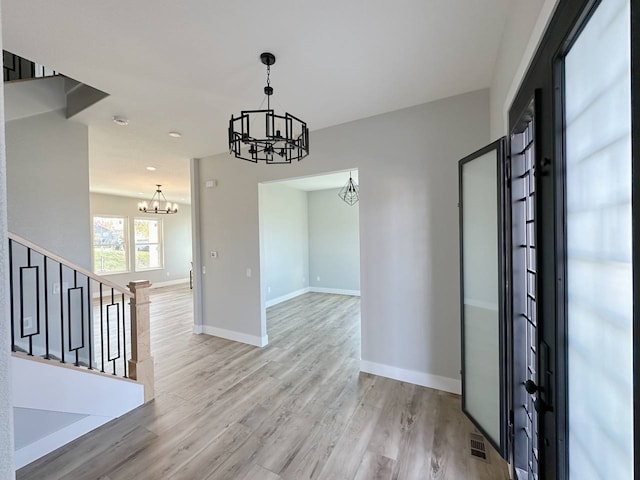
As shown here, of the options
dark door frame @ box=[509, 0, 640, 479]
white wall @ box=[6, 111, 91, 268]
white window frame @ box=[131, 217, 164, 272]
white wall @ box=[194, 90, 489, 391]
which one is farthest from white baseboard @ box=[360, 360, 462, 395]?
white window frame @ box=[131, 217, 164, 272]

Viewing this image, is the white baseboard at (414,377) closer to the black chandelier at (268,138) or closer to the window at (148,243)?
the black chandelier at (268,138)

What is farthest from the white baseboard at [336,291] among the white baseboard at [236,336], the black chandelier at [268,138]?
the black chandelier at [268,138]

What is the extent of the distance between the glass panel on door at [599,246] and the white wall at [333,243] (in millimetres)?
6147

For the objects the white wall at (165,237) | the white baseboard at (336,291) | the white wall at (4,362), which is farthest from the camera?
the white wall at (165,237)

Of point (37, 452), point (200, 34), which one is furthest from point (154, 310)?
point (200, 34)

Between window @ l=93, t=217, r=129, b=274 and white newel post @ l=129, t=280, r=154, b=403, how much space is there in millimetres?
6600

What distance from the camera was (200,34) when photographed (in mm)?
1839

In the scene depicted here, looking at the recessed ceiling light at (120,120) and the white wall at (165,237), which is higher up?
the recessed ceiling light at (120,120)

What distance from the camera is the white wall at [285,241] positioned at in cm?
642

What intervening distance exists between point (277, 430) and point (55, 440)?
5.47ft

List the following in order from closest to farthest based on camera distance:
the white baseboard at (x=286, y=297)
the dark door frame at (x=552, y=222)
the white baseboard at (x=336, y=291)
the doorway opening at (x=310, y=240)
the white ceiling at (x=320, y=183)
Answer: the dark door frame at (x=552, y=222), the white ceiling at (x=320, y=183), the white baseboard at (x=286, y=297), the doorway opening at (x=310, y=240), the white baseboard at (x=336, y=291)

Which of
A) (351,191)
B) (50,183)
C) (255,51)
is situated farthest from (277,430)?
(351,191)

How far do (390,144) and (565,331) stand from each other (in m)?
2.48

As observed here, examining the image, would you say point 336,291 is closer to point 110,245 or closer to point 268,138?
point 268,138
